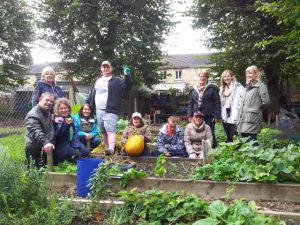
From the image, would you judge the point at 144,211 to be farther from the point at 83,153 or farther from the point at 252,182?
the point at 83,153

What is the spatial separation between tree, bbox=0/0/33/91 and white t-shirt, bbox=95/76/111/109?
14.8 m

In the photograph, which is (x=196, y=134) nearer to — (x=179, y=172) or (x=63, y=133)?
(x=179, y=172)

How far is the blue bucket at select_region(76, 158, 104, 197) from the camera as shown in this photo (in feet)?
14.1

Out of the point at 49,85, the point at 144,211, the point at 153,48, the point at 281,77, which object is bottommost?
the point at 144,211

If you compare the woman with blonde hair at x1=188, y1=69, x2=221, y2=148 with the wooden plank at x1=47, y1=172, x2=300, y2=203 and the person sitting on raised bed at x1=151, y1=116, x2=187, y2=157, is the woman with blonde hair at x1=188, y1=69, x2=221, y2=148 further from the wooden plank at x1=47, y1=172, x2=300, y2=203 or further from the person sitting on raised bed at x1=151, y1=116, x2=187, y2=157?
the wooden plank at x1=47, y1=172, x2=300, y2=203

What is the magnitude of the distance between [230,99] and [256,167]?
265 cm

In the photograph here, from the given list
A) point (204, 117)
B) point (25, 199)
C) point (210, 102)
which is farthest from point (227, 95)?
point (25, 199)

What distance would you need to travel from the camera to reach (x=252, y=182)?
426 cm

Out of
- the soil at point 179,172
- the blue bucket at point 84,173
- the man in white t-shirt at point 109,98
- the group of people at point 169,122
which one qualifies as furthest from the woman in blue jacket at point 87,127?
the blue bucket at point 84,173

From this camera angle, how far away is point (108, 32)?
61.9 feet

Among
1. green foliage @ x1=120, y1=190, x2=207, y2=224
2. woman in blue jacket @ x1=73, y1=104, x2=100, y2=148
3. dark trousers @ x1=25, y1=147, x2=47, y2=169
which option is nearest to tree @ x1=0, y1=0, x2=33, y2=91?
woman in blue jacket @ x1=73, y1=104, x2=100, y2=148

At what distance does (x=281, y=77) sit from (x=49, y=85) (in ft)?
42.5

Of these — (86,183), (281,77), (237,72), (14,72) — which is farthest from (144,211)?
(14,72)

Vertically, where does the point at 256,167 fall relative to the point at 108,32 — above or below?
below
